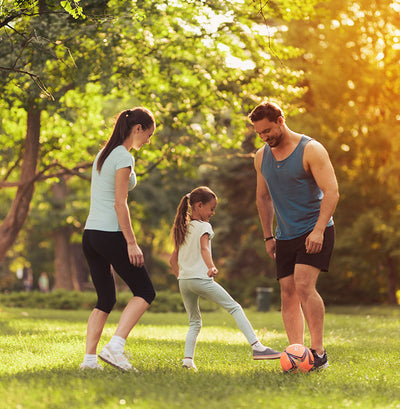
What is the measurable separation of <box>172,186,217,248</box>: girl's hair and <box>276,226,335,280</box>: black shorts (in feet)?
2.81

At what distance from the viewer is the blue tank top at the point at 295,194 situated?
632 centimetres

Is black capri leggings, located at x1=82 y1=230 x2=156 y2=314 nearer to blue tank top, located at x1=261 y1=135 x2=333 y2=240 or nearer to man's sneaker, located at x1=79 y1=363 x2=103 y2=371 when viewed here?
man's sneaker, located at x1=79 y1=363 x2=103 y2=371

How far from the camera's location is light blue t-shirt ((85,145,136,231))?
5.93 m

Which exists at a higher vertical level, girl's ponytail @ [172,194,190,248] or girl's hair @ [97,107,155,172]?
girl's hair @ [97,107,155,172]

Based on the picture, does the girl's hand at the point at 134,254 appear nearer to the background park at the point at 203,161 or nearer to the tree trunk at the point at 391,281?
the background park at the point at 203,161

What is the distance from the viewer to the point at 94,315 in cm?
608

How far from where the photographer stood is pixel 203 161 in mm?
24891

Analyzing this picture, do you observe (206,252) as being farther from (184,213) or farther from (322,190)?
(322,190)

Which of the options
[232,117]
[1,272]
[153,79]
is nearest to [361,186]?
[232,117]

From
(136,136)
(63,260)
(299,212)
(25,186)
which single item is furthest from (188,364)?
(63,260)

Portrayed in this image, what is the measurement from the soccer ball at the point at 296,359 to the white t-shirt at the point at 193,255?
110 centimetres

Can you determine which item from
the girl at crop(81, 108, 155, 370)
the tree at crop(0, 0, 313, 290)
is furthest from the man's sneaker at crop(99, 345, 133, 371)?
the tree at crop(0, 0, 313, 290)

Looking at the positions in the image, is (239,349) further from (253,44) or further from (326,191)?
(253,44)

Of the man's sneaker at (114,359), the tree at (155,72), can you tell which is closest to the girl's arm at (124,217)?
the man's sneaker at (114,359)
